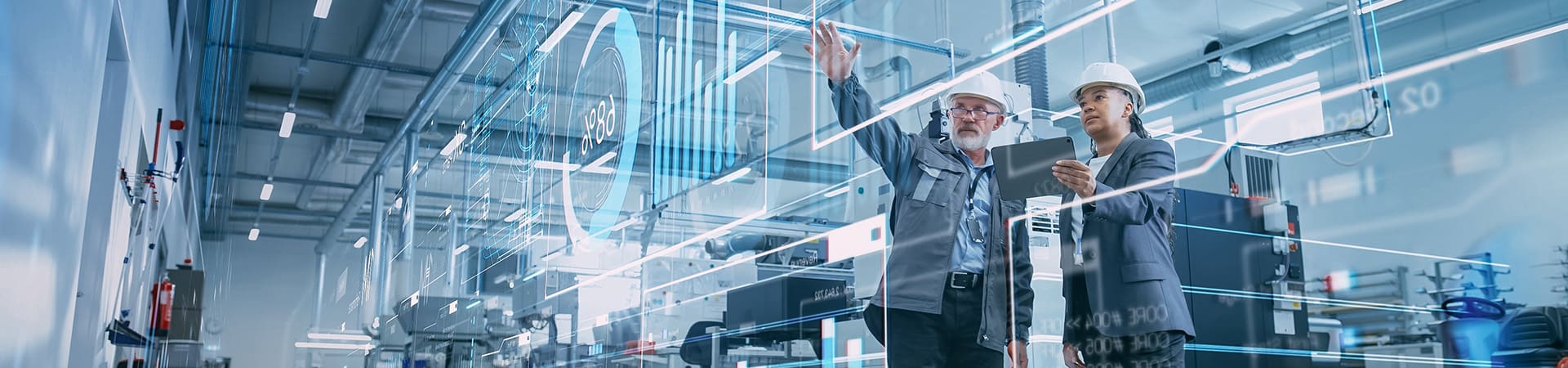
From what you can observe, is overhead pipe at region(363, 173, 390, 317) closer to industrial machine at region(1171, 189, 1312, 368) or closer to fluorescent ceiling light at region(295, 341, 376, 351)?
fluorescent ceiling light at region(295, 341, 376, 351)

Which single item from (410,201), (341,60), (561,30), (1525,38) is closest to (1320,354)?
(1525,38)

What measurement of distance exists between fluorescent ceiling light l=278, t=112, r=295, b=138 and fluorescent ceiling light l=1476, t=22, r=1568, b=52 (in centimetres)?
943

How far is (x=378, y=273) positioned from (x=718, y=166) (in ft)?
28.7

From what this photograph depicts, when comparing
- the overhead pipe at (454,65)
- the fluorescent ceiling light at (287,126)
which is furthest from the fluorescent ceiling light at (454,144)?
the fluorescent ceiling light at (287,126)

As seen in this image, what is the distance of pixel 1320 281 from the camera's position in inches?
159

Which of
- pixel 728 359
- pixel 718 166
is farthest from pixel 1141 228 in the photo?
pixel 728 359

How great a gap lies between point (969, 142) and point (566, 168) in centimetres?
331

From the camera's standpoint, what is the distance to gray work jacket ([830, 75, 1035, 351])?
2809 mm

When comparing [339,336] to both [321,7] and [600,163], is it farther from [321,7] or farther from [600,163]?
[600,163]

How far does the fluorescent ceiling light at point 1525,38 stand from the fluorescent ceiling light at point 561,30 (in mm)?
4124

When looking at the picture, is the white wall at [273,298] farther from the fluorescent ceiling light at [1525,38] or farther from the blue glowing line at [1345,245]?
the fluorescent ceiling light at [1525,38]

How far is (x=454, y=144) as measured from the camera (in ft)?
31.5

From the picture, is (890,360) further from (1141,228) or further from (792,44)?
(792,44)

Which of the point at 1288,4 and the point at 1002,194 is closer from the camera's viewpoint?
the point at 1002,194
